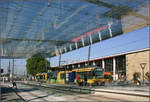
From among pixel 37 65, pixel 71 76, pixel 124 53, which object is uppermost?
pixel 124 53

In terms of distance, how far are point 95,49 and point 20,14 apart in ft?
80.6

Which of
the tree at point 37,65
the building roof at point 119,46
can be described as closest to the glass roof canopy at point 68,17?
the building roof at point 119,46

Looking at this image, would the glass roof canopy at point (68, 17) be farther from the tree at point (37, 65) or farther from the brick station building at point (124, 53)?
the tree at point (37, 65)

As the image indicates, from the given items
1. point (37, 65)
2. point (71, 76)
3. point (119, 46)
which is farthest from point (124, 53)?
point (37, 65)

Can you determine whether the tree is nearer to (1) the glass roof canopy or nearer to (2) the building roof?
(2) the building roof

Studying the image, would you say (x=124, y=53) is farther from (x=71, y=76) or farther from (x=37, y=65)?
(x=37, y=65)

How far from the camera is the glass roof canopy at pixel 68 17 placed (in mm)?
30219

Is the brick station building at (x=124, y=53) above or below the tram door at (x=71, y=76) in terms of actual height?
above

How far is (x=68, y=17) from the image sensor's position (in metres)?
37.2

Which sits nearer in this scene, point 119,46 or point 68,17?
point 68,17

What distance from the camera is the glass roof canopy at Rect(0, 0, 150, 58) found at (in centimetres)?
3022

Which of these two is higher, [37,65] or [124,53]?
[124,53]

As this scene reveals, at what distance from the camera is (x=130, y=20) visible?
3925 centimetres

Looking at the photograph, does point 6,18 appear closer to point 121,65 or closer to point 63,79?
point 63,79
